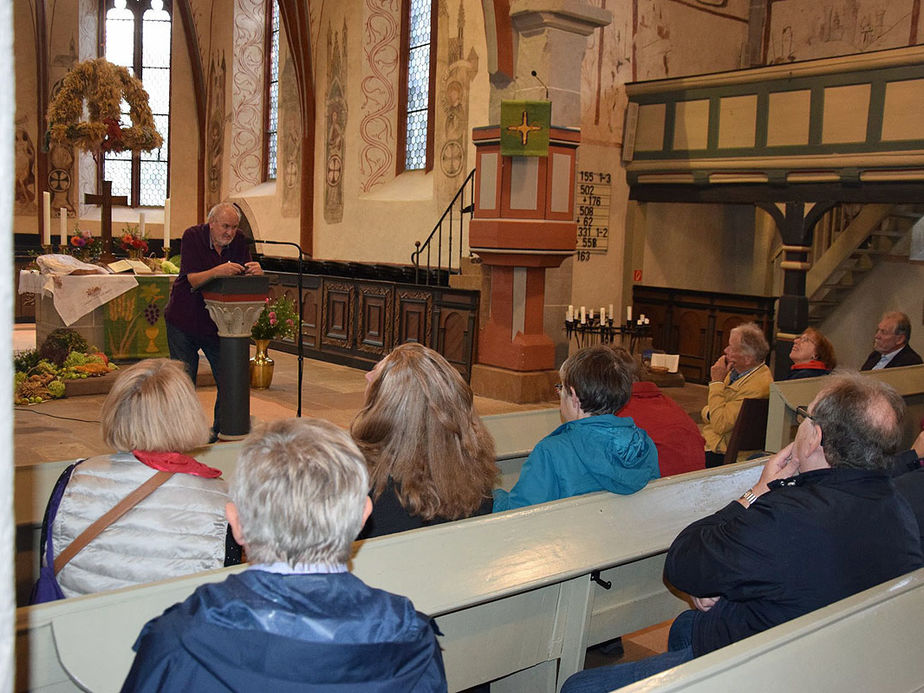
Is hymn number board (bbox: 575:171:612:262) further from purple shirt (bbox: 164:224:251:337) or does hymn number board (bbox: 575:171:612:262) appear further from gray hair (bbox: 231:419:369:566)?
gray hair (bbox: 231:419:369:566)

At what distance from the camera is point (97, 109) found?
31.2 ft

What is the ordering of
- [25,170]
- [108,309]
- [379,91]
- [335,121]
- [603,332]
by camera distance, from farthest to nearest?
[25,170]
[335,121]
[379,91]
[603,332]
[108,309]

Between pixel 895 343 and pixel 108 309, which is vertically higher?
pixel 895 343

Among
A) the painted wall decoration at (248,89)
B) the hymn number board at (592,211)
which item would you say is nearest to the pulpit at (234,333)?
the hymn number board at (592,211)

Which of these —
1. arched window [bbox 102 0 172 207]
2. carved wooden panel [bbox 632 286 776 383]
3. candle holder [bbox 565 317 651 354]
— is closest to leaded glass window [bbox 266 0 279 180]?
arched window [bbox 102 0 172 207]

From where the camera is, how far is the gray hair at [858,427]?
7.42 feet

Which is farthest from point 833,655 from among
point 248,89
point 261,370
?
point 248,89

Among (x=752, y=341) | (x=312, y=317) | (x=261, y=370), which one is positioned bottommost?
(x=261, y=370)

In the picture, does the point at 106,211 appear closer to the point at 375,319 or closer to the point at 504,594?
the point at 375,319

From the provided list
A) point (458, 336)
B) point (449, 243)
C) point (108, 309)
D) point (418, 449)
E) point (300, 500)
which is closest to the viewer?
point (300, 500)

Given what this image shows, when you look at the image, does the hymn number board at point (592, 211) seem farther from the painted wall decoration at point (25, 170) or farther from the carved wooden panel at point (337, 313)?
the painted wall decoration at point (25, 170)

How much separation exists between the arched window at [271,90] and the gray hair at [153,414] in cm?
1343

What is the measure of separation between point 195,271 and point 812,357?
3.74m

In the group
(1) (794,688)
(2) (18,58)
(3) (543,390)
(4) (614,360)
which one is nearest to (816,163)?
(3) (543,390)
